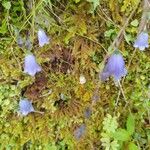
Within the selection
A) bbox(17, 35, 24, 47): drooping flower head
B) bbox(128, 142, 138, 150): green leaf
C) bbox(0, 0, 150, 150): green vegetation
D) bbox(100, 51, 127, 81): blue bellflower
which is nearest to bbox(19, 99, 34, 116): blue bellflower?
bbox(0, 0, 150, 150): green vegetation

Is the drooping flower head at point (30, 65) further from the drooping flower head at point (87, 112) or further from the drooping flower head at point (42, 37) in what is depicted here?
the drooping flower head at point (87, 112)

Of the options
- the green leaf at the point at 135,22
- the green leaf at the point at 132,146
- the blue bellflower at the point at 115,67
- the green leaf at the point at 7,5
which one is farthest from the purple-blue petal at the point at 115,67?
the green leaf at the point at 7,5

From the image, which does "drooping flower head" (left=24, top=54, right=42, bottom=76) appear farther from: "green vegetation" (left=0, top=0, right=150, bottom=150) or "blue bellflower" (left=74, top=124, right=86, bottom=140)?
"blue bellflower" (left=74, top=124, right=86, bottom=140)

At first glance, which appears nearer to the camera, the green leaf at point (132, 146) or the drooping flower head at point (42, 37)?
the drooping flower head at point (42, 37)

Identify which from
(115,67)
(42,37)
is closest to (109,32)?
(115,67)

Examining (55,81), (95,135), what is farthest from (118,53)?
(95,135)
